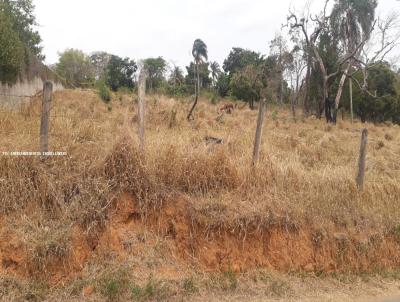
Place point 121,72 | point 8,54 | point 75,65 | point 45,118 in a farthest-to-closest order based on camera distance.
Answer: point 75,65 → point 121,72 → point 8,54 → point 45,118

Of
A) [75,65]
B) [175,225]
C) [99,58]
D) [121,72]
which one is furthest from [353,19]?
[99,58]

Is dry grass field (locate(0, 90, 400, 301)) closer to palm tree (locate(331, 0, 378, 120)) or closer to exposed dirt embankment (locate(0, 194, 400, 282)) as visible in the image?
exposed dirt embankment (locate(0, 194, 400, 282))

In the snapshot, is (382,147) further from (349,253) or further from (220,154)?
(220,154)

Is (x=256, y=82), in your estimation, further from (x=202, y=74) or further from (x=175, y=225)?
(x=175, y=225)

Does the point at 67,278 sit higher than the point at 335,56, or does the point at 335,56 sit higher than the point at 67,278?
the point at 335,56

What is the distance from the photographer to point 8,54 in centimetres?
1234

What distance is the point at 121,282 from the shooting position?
4961mm

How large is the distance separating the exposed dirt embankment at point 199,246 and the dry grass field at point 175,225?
0.02 metres

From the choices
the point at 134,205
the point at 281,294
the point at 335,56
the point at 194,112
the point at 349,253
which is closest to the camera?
the point at 281,294

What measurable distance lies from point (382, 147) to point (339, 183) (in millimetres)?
6338

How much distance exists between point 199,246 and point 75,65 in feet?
161

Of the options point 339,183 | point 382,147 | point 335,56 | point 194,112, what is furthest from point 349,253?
point 335,56

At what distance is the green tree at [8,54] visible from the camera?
12.3 meters

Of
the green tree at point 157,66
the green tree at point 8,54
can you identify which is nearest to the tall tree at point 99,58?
the green tree at point 157,66
